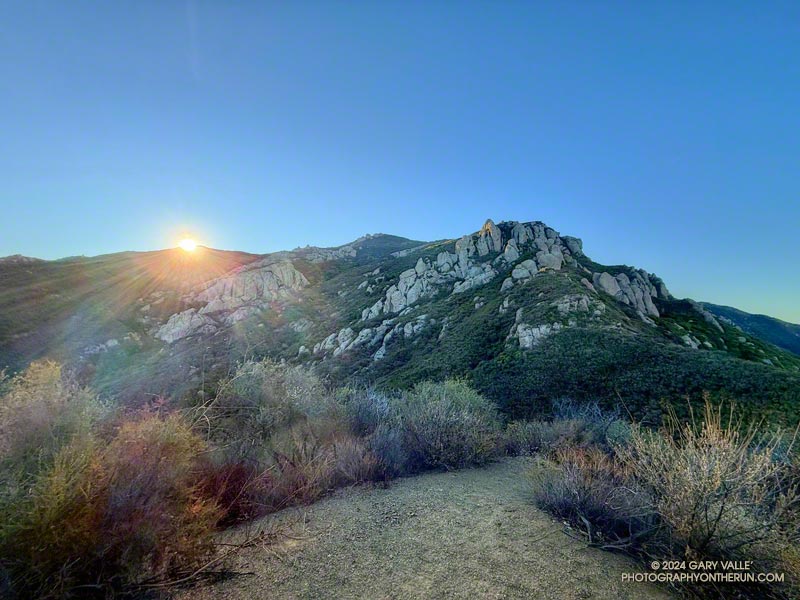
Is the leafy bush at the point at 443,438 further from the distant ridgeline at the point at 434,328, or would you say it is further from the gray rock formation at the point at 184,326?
the gray rock formation at the point at 184,326

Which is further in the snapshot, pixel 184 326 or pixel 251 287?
pixel 251 287

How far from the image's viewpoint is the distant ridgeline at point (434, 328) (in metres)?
21.3

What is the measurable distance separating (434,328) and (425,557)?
3473 cm

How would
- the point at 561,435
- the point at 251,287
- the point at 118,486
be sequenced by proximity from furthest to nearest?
the point at 251,287 → the point at 561,435 → the point at 118,486

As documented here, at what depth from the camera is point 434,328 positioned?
38562mm

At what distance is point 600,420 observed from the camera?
414 inches

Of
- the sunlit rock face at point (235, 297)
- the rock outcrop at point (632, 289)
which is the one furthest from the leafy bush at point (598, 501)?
the sunlit rock face at point (235, 297)

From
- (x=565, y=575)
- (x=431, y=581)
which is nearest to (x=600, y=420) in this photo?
(x=565, y=575)

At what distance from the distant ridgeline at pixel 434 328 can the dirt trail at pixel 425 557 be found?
5.87 meters

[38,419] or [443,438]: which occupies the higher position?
[38,419]

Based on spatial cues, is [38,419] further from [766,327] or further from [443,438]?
[766,327]

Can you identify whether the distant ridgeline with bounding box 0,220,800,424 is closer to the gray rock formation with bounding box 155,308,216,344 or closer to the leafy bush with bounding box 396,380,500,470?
the gray rock formation with bounding box 155,308,216,344

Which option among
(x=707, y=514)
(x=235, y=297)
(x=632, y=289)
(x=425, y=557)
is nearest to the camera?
(x=707, y=514)

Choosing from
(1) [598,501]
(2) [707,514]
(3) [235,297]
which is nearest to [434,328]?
(1) [598,501]
